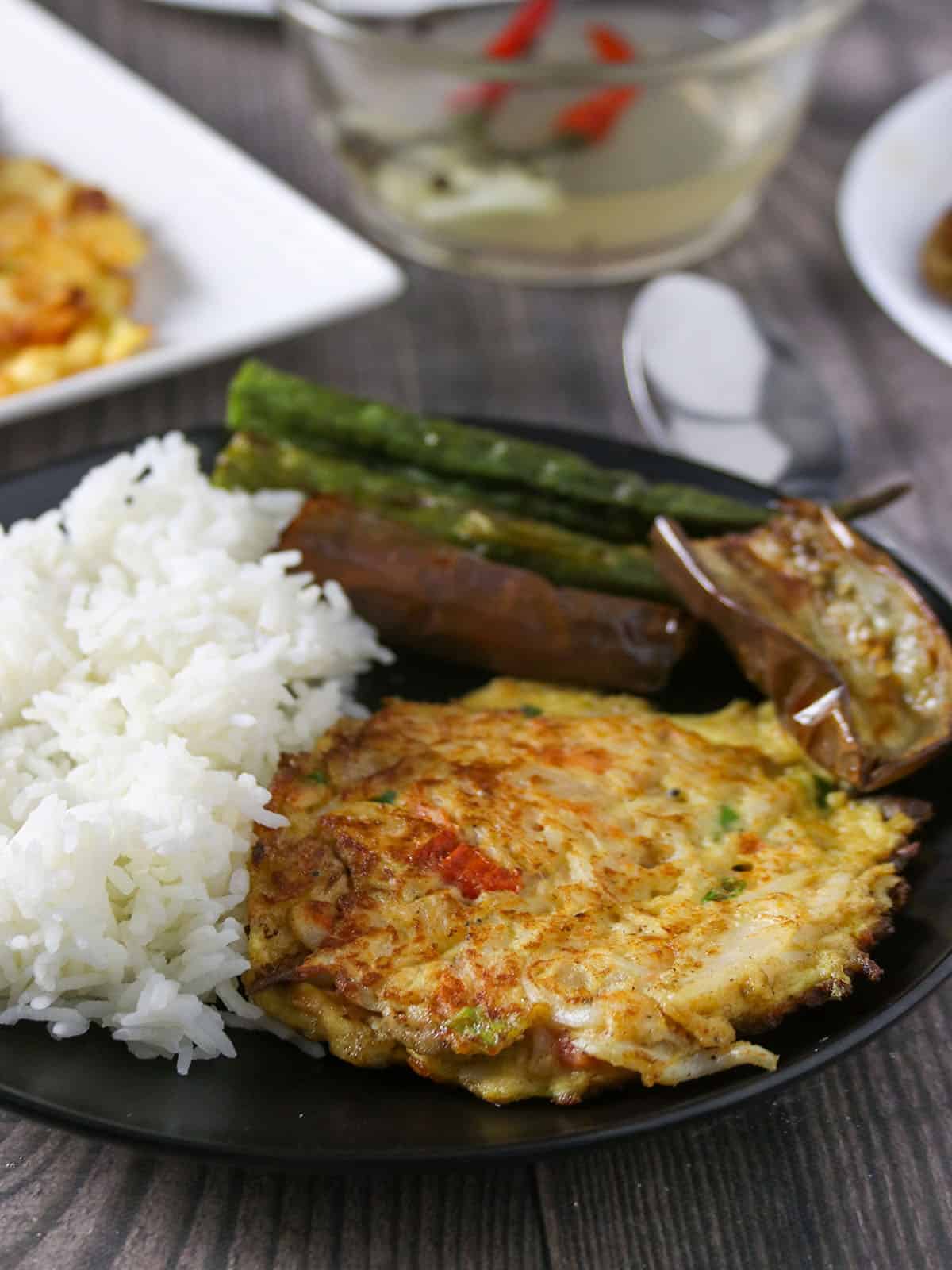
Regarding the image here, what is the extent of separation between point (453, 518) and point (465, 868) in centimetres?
119

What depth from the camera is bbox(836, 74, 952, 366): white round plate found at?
4629mm

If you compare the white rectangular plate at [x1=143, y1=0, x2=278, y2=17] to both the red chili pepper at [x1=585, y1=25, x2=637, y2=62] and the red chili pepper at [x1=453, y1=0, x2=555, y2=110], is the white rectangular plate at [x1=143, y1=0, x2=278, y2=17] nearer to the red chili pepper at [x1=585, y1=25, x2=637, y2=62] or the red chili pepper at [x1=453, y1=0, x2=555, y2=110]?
the red chili pepper at [x1=453, y1=0, x2=555, y2=110]

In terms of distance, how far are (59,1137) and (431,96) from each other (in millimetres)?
3332

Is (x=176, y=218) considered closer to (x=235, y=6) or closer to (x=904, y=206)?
(x=235, y=6)

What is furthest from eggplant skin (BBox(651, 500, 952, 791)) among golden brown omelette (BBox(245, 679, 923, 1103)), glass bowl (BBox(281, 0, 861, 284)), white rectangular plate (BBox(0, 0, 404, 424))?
glass bowl (BBox(281, 0, 861, 284))

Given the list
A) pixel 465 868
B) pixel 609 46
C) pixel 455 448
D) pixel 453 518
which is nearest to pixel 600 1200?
pixel 465 868

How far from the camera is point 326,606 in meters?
3.27

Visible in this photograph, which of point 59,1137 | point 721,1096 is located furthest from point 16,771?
point 721,1096

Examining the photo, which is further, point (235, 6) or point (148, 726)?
point (235, 6)

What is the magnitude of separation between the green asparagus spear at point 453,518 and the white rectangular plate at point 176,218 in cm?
74

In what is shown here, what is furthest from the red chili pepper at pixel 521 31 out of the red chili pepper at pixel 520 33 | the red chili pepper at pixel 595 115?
the red chili pepper at pixel 595 115

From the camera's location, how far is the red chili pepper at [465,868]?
256 centimetres

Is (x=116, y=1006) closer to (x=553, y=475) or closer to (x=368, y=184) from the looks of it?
(x=553, y=475)

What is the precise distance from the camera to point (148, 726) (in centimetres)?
280
